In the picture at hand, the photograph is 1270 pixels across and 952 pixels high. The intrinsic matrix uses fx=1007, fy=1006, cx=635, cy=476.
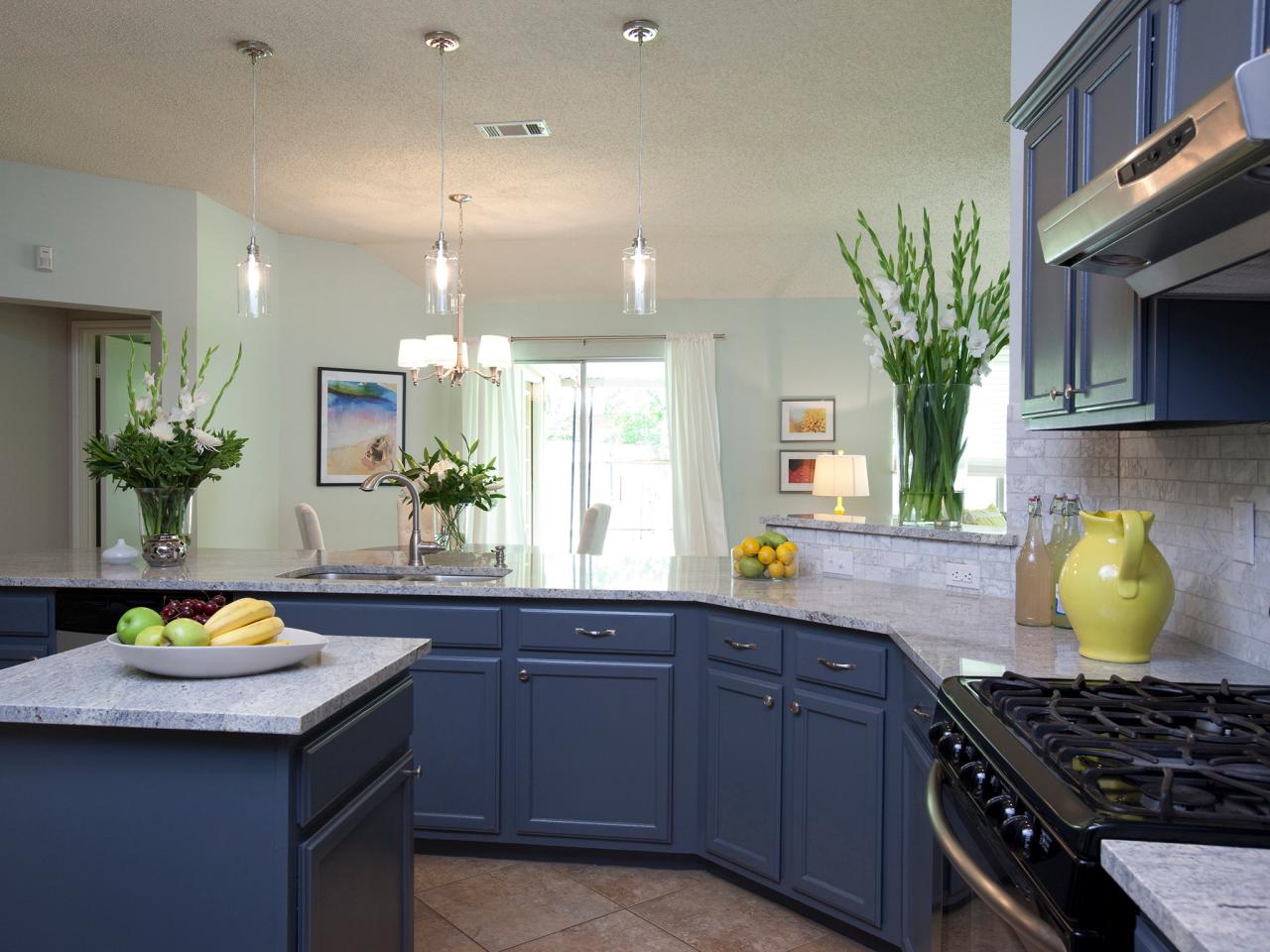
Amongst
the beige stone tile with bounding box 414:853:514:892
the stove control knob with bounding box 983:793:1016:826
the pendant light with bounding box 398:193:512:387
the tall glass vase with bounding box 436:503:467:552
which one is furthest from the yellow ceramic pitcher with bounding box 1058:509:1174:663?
the pendant light with bounding box 398:193:512:387

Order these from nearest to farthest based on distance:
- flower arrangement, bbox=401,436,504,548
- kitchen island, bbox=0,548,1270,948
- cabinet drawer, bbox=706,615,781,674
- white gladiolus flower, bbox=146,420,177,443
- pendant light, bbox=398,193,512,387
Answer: kitchen island, bbox=0,548,1270,948 → cabinet drawer, bbox=706,615,781,674 → white gladiolus flower, bbox=146,420,177,443 → flower arrangement, bbox=401,436,504,548 → pendant light, bbox=398,193,512,387

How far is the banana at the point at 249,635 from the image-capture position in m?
1.71

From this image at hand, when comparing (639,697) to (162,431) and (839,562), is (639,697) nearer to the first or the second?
(839,562)

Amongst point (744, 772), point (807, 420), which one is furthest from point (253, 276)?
point (807, 420)

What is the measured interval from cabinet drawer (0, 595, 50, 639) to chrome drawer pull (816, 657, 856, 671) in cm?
244

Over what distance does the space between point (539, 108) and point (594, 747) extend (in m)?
2.74

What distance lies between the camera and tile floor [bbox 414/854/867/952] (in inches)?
104

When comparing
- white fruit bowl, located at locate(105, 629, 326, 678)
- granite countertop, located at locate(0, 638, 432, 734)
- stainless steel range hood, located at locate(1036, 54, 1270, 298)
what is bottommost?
granite countertop, located at locate(0, 638, 432, 734)

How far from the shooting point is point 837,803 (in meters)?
2.54

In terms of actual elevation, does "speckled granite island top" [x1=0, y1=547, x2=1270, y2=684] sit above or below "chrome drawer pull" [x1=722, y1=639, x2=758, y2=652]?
above

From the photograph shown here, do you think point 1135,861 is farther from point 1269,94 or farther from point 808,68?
point 808,68

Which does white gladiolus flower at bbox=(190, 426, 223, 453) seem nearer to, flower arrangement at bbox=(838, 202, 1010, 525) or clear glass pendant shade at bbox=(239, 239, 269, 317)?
clear glass pendant shade at bbox=(239, 239, 269, 317)

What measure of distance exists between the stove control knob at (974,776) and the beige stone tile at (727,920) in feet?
4.37

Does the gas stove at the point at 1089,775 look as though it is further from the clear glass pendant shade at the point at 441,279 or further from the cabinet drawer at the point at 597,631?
the clear glass pendant shade at the point at 441,279
